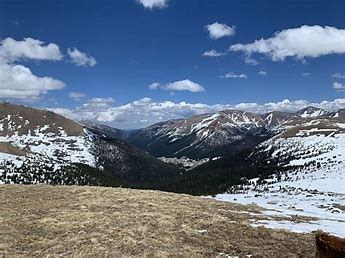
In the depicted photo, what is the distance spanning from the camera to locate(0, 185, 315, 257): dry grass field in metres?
22.2

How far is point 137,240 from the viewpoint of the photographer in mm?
23953

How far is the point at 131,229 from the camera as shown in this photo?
85.8 feet

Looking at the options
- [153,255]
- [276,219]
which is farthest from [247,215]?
[153,255]

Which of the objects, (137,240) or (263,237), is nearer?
(137,240)

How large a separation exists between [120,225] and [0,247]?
26.1 feet

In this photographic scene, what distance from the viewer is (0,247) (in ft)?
73.3

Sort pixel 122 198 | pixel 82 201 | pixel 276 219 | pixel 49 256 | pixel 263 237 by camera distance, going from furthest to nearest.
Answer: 1. pixel 122 198
2. pixel 82 201
3. pixel 276 219
4. pixel 263 237
5. pixel 49 256

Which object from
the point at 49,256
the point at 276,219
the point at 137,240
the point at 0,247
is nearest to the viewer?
the point at 49,256

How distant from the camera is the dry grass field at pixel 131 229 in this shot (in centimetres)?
2219

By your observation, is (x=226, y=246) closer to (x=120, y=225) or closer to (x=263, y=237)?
(x=263, y=237)

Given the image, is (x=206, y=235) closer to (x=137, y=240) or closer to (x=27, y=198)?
(x=137, y=240)

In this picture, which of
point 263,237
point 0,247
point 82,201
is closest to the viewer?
point 0,247

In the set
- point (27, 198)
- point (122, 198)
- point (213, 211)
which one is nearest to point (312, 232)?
point (213, 211)

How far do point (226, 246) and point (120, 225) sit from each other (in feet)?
26.3
